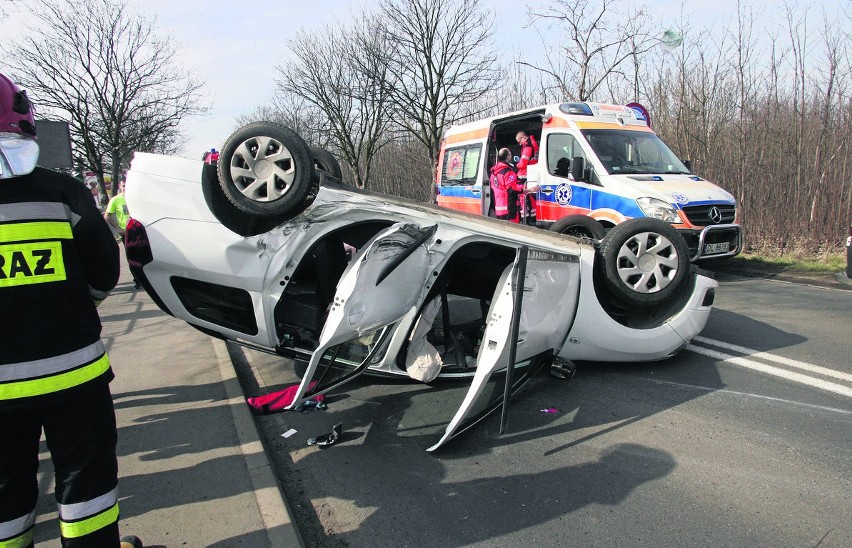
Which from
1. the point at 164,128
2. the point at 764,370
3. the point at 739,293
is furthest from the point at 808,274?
the point at 164,128

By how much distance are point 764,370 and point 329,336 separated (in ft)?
11.8

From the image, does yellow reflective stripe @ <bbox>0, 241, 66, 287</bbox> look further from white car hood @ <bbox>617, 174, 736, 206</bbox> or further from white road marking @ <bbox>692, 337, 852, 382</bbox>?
white car hood @ <bbox>617, 174, 736, 206</bbox>

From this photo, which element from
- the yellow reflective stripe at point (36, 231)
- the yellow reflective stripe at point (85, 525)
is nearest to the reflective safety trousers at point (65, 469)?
the yellow reflective stripe at point (85, 525)

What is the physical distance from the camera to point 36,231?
1813 mm

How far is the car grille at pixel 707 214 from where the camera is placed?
7121 mm

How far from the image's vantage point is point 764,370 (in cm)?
425

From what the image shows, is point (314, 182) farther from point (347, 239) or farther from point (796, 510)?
point (796, 510)

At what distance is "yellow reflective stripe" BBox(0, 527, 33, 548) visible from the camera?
6.11 feet

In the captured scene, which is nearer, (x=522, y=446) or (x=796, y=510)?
(x=796, y=510)

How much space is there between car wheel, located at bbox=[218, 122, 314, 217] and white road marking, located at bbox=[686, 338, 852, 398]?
12.6 feet

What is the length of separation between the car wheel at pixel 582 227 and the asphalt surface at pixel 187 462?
4602 millimetres

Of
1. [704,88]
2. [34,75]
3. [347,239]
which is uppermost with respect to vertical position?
[34,75]

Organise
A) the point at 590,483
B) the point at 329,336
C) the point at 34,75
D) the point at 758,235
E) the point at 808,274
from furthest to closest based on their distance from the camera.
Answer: the point at 34,75 → the point at 758,235 → the point at 808,274 → the point at 329,336 → the point at 590,483

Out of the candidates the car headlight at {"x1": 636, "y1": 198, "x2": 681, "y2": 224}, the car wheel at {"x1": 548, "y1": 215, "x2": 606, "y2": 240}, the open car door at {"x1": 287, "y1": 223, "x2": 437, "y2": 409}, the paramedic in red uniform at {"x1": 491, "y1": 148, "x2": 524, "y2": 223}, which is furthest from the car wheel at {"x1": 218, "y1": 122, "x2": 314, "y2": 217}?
the paramedic in red uniform at {"x1": 491, "y1": 148, "x2": 524, "y2": 223}
